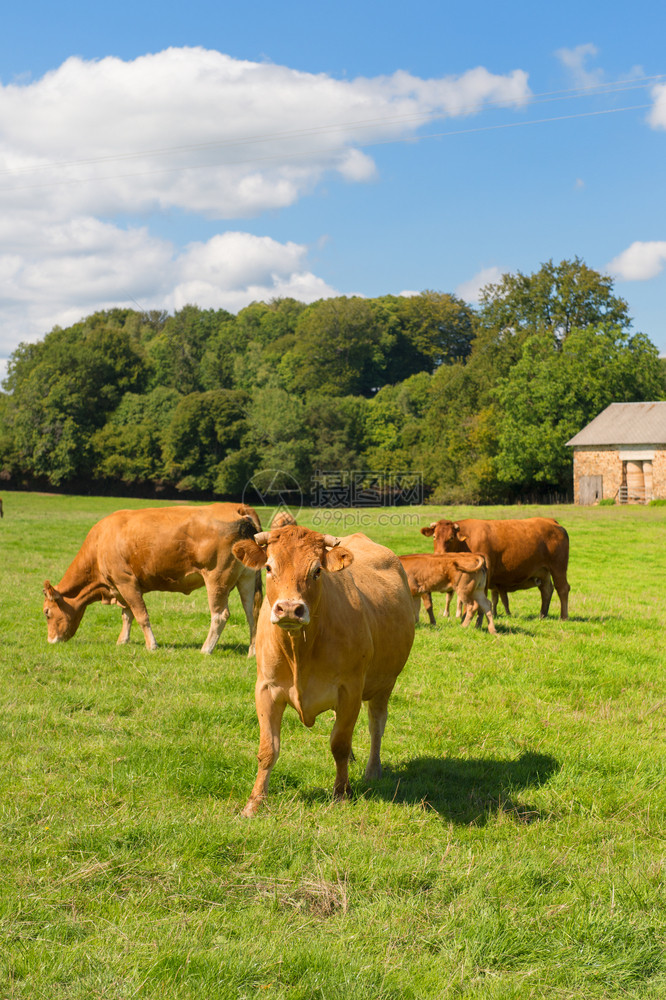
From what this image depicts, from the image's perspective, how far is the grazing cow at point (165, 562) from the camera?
1102 cm

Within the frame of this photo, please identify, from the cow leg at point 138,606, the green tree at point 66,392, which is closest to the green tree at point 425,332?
the green tree at point 66,392

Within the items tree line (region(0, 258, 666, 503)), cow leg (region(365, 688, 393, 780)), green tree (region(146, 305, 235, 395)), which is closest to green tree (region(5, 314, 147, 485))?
tree line (region(0, 258, 666, 503))

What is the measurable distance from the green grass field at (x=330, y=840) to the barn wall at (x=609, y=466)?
159ft

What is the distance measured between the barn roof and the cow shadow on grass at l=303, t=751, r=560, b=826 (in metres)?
52.0

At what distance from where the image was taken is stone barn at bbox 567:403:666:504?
2160 inches

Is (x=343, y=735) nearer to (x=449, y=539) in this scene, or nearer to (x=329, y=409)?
(x=449, y=539)

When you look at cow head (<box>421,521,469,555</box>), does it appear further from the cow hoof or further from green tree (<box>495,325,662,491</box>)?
green tree (<box>495,325,662,491</box>)

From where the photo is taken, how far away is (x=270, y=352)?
348 ft

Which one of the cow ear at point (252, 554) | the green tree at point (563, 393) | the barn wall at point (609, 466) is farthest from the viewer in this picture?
the green tree at point (563, 393)

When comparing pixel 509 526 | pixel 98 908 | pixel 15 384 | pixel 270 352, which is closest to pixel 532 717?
pixel 98 908

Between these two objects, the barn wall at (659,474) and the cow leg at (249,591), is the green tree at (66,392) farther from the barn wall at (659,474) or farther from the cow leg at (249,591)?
the cow leg at (249,591)

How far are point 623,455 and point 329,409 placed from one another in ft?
111

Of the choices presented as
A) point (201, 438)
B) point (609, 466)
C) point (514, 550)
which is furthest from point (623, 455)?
point (514, 550)

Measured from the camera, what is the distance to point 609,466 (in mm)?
56719
